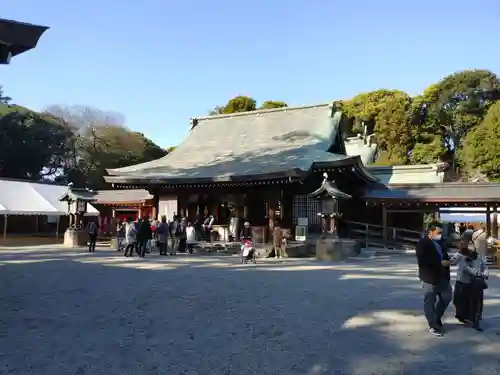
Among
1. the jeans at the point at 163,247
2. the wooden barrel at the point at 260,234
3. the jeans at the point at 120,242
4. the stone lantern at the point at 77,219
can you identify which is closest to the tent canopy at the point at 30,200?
the stone lantern at the point at 77,219

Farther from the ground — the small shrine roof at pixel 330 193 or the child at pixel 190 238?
the small shrine roof at pixel 330 193

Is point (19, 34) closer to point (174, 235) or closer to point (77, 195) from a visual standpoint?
point (174, 235)

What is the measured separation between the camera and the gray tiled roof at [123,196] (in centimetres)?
2930

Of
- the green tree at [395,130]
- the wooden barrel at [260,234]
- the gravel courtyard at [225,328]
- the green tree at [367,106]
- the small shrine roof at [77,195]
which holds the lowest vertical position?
the gravel courtyard at [225,328]

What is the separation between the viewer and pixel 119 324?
21.0 ft

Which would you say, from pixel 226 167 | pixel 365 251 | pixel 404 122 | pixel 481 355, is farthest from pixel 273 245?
pixel 404 122

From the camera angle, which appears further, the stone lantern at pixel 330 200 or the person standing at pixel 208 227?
the person standing at pixel 208 227

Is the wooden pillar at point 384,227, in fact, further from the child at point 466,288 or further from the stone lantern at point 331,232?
the child at point 466,288

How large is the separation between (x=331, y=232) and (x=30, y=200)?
22.5 m

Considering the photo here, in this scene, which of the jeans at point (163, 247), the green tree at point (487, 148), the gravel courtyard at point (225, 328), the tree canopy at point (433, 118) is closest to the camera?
the gravel courtyard at point (225, 328)

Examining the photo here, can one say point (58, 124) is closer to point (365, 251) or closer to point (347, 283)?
point (365, 251)

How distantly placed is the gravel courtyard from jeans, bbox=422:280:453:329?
0.72 ft

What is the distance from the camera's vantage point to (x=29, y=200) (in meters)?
30.8

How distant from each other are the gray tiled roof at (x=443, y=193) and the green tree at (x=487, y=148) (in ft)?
54.1
